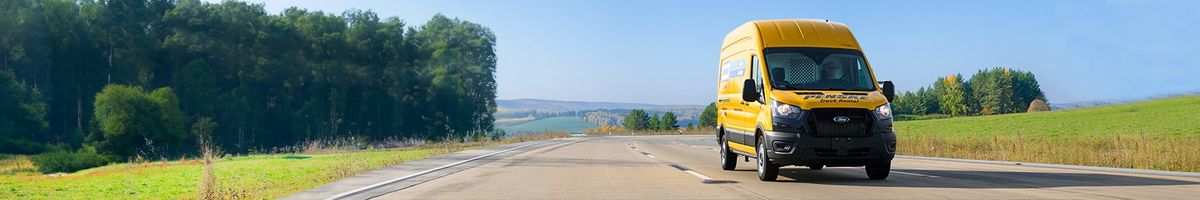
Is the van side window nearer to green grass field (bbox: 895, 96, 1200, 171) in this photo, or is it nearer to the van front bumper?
the van front bumper

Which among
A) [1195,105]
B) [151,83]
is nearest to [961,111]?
[1195,105]

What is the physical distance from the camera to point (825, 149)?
12.1m

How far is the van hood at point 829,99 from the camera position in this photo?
12078mm

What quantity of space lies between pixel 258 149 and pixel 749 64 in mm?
66817

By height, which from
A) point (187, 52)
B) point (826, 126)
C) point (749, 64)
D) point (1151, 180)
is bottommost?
point (1151, 180)

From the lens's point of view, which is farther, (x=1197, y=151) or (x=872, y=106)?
(x=1197, y=151)

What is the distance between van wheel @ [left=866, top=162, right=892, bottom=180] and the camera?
1308 centimetres

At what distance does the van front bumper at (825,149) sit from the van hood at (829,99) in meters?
0.42

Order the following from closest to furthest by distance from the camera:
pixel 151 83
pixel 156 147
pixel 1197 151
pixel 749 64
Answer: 1. pixel 749 64
2. pixel 1197 151
3. pixel 156 147
4. pixel 151 83

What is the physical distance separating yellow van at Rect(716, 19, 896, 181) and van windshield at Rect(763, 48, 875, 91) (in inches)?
0.6

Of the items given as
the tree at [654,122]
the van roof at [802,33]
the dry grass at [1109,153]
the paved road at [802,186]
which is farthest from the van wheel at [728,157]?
the tree at [654,122]

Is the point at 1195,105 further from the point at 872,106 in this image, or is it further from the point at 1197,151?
the point at 872,106

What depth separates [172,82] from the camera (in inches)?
2657

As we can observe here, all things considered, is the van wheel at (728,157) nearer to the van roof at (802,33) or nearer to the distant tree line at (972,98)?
the van roof at (802,33)
